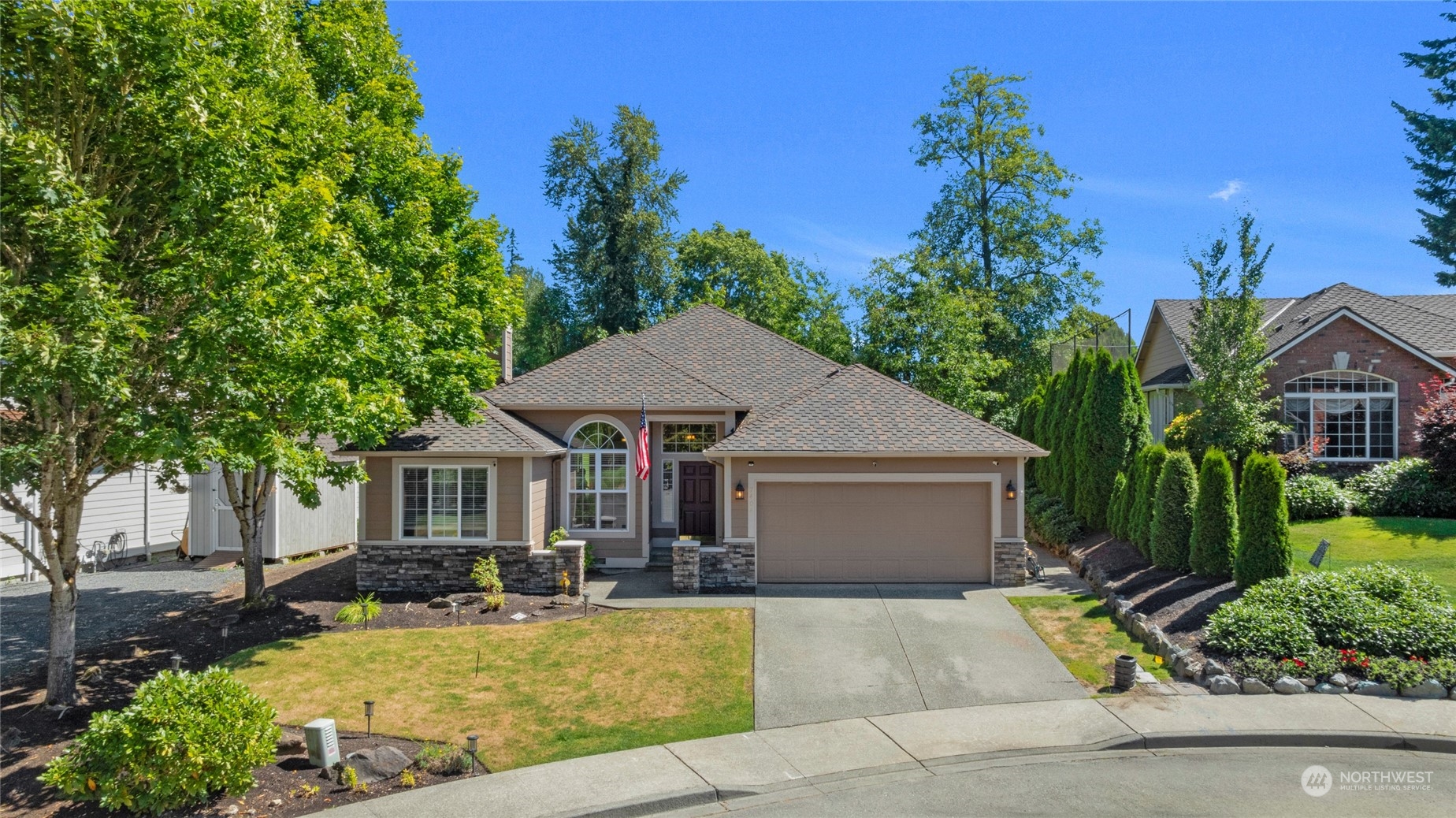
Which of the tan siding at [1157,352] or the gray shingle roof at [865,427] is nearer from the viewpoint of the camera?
the gray shingle roof at [865,427]

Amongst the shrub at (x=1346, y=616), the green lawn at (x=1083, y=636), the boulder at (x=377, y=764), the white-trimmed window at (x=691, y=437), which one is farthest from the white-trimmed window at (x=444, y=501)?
the shrub at (x=1346, y=616)

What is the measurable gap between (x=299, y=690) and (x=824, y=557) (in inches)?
351

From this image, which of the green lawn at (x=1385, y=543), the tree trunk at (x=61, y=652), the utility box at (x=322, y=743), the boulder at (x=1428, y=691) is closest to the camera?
the utility box at (x=322, y=743)

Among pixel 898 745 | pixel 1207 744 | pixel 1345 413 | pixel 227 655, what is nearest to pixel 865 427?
pixel 898 745

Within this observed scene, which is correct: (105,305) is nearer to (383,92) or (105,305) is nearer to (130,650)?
(130,650)

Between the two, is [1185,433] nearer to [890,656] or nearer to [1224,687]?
[1224,687]

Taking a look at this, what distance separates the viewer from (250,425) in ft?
32.5

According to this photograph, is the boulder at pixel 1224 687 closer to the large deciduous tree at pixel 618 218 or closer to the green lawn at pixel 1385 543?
the green lawn at pixel 1385 543

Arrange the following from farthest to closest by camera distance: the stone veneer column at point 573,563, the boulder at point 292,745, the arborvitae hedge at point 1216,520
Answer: the stone veneer column at point 573,563
the arborvitae hedge at point 1216,520
the boulder at point 292,745

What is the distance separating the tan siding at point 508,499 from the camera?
15.7 metres

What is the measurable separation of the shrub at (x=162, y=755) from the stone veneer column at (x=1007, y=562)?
12225mm

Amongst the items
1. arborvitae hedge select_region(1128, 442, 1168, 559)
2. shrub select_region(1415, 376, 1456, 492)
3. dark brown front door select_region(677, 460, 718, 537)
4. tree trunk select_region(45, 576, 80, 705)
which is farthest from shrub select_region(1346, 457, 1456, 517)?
tree trunk select_region(45, 576, 80, 705)

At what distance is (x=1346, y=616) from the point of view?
1098cm

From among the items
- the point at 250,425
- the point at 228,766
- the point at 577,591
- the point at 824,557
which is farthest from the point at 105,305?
the point at 824,557
